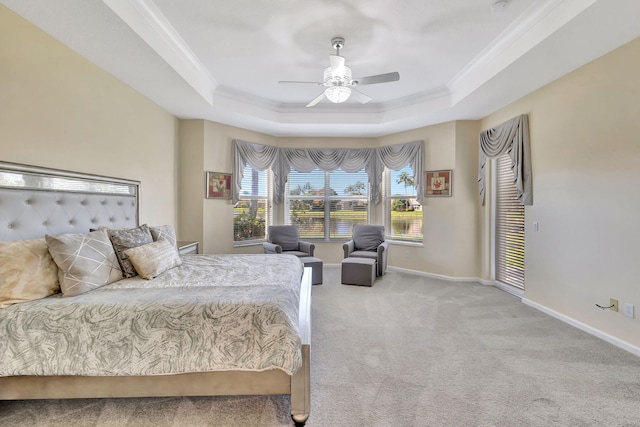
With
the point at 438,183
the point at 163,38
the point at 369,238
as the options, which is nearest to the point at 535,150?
the point at 438,183

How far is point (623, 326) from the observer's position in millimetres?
2598

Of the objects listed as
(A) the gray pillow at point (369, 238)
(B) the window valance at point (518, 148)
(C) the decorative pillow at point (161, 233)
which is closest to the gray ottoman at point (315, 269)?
(A) the gray pillow at point (369, 238)

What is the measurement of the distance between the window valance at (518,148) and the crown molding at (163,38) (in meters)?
4.06

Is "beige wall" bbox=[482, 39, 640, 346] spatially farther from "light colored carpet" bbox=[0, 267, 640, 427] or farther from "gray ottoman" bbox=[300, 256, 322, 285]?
"gray ottoman" bbox=[300, 256, 322, 285]

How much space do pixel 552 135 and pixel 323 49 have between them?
9.09 feet

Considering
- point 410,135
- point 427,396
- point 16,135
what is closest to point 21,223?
point 16,135

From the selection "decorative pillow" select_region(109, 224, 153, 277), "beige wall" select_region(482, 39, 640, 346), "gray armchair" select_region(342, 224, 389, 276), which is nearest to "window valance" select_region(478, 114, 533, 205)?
"beige wall" select_region(482, 39, 640, 346)

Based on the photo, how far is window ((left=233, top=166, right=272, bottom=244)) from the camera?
5.43 meters

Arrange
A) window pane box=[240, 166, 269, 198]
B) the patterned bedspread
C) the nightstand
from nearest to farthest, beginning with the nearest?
1. the patterned bedspread
2. the nightstand
3. window pane box=[240, 166, 269, 198]

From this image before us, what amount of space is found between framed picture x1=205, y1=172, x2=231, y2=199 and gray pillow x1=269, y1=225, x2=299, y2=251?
1.00 meters

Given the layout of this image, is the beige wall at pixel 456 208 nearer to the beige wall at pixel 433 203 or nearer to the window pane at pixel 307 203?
the beige wall at pixel 433 203

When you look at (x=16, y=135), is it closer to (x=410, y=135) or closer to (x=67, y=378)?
(x=67, y=378)

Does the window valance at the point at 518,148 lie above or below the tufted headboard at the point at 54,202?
above

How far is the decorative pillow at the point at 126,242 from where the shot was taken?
2404 millimetres
